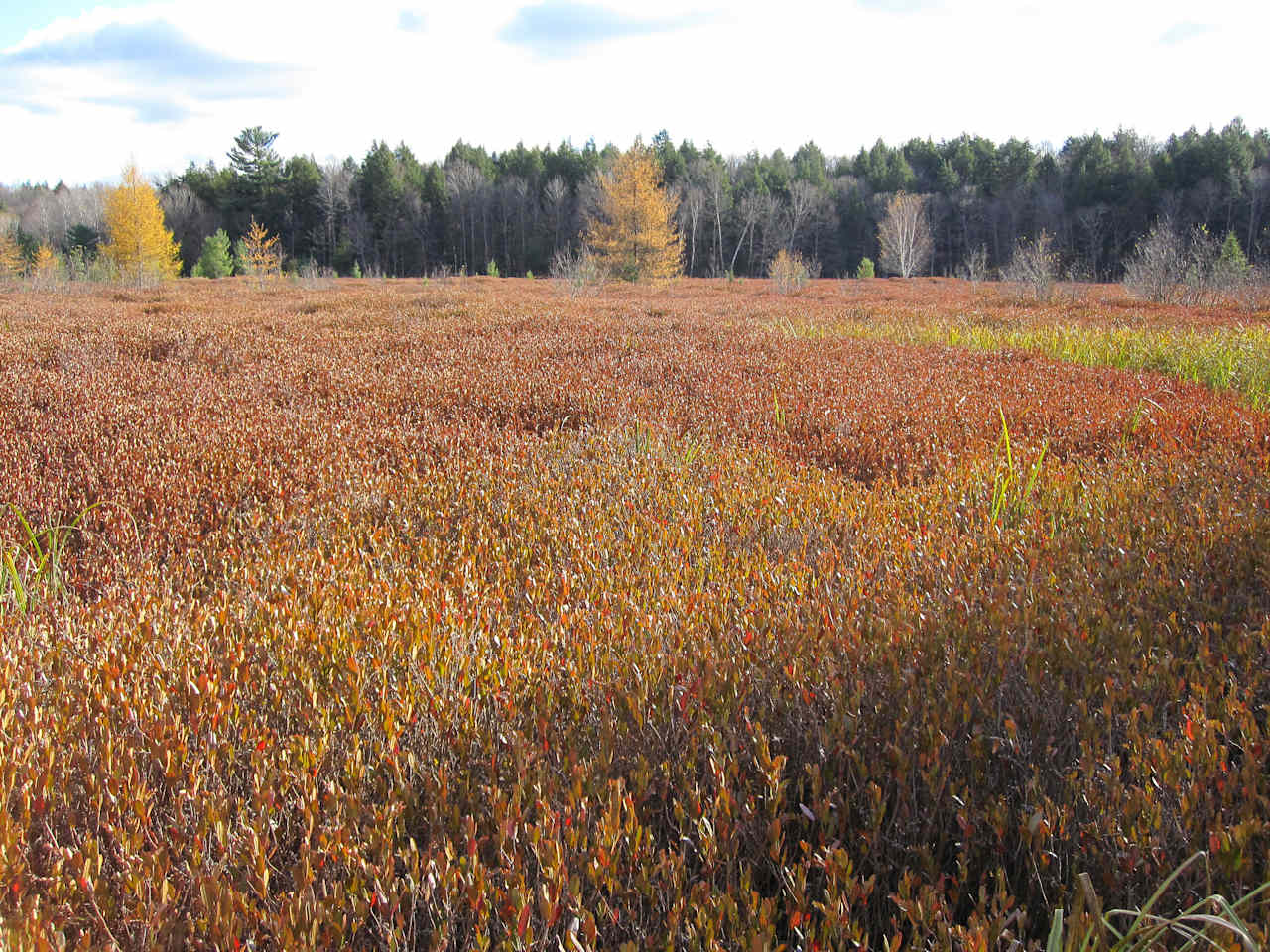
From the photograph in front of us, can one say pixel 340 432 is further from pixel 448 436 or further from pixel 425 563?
pixel 425 563

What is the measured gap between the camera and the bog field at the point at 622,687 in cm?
153

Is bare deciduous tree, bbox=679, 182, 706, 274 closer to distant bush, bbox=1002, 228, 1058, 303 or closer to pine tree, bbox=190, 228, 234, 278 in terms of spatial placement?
pine tree, bbox=190, 228, 234, 278

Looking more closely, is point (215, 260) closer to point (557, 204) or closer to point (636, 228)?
point (636, 228)

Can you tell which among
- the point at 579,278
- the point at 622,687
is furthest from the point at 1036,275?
the point at 622,687

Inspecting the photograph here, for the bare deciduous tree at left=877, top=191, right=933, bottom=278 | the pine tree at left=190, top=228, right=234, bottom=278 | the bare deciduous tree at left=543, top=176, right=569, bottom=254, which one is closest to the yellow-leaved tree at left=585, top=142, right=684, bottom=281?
the bare deciduous tree at left=877, top=191, right=933, bottom=278

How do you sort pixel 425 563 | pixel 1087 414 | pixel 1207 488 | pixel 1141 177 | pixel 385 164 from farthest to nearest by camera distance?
pixel 385 164 → pixel 1141 177 → pixel 1087 414 → pixel 1207 488 → pixel 425 563

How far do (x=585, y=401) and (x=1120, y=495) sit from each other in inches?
153

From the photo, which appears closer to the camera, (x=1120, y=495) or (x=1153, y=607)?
(x=1153, y=607)

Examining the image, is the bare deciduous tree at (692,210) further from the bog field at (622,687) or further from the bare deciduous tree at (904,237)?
the bog field at (622,687)

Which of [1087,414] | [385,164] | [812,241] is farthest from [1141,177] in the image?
[1087,414]

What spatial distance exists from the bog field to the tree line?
6100 centimetres

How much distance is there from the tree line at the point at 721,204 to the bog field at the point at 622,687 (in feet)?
200

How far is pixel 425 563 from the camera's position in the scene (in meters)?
3.35

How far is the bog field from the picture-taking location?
1.53 m
